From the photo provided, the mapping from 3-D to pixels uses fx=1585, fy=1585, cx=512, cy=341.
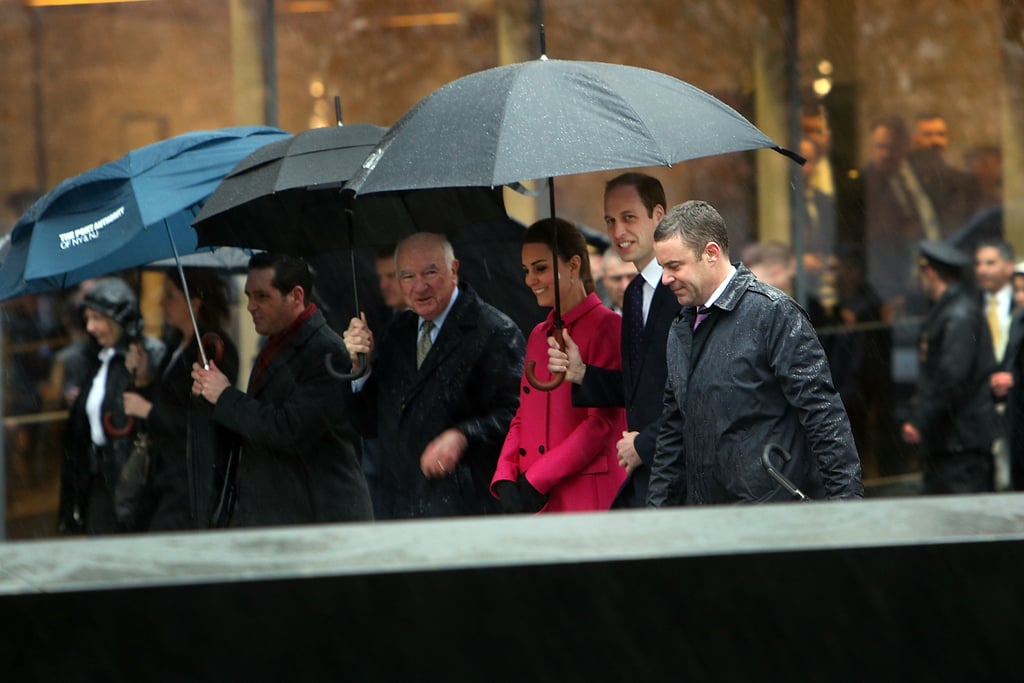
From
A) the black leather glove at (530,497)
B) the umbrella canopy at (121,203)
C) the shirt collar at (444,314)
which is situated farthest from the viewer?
the umbrella canopy at (121,203)

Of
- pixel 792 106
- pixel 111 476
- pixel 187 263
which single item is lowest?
pixel 111 476

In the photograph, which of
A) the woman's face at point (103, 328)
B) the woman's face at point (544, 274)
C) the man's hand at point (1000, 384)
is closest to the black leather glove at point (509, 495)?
the woman's face at point (544, 274)

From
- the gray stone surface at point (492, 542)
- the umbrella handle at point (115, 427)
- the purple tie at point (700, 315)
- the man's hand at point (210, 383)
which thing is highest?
the purple tie at point (700, 315)

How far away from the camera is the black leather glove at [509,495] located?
19.2 ft

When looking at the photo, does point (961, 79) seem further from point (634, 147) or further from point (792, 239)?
point (634, 147)

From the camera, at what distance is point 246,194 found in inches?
245

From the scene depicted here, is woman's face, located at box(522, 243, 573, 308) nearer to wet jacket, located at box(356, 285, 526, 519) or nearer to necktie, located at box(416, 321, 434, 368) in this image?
wet jacket, located at box(356, 285, 526, 519)

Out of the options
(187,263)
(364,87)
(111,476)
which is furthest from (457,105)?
(364,87)

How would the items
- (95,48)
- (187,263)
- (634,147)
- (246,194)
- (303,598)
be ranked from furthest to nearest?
(95,48)
(187,263)
(246,194)
(634,147)
(303,598)

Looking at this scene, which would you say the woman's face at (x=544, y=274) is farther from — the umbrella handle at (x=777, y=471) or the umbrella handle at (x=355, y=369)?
the umbrella handle at (x=777, y=471)

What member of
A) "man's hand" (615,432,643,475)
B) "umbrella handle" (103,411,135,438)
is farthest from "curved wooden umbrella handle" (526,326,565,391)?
"umbrella handle" (103,411,135,438)

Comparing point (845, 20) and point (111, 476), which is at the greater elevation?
point (845, 20)

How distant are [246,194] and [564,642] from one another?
13.4ft

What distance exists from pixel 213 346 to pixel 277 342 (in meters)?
1.22
